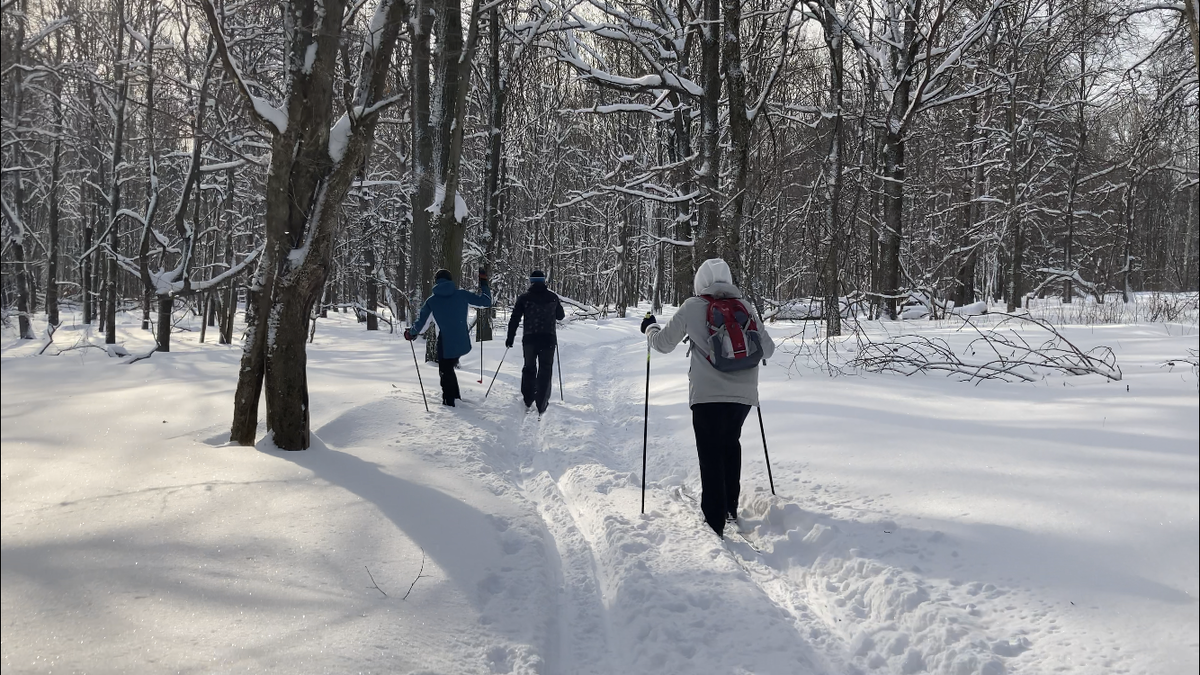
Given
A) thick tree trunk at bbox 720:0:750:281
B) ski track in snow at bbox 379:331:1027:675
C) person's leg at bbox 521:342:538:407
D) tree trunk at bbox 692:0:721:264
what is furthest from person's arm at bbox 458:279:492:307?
ski track in snow at bbox 379:331:1027:675

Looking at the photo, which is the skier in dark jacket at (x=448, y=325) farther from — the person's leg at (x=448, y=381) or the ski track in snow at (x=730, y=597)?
the ski track in snow at (x=730, y=597)

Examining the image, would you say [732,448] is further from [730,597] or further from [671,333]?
[730,597]

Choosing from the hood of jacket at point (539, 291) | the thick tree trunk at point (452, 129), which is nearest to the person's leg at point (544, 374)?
the hood of jacket at point (539, 291)

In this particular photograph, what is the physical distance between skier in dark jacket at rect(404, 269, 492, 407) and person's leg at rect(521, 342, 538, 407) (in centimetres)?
95

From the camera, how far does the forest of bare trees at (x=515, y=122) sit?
5609 millimetres

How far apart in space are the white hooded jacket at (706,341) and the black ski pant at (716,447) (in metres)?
0.08

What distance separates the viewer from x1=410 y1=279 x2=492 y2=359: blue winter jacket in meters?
8.85

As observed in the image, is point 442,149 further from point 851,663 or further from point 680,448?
point 851,663

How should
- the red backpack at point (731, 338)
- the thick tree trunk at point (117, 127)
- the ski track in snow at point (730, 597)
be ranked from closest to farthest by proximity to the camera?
the ski track in snow at point (730, 597) < the red backpack at point (731, 338) < the thick tree trunk at point (117, 127)

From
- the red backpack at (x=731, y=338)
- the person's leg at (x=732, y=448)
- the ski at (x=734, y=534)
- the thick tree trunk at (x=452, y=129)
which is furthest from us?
the thick tree trunk at (x=452, y=129)

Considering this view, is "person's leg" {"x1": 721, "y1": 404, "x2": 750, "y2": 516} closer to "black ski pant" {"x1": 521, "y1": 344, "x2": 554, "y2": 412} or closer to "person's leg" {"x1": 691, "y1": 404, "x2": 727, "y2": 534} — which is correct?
"person's leg" {"x1": 691, "y1": 404, "x2": 727, "y2": 534}

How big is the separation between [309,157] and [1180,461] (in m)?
6.40

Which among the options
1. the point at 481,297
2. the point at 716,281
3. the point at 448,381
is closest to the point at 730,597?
the point at 716,281

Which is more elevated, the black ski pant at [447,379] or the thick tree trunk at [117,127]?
the thick tree trunk at [117,127]
